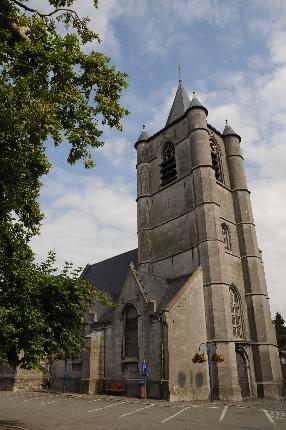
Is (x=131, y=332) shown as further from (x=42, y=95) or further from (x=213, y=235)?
(x=42, y=95)

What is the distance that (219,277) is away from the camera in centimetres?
2648

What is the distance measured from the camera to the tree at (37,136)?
10391 mm

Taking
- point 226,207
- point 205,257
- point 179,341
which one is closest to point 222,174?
point 226,207

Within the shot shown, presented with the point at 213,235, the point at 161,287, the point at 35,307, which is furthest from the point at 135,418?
the point at 213,235

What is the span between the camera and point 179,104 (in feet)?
126

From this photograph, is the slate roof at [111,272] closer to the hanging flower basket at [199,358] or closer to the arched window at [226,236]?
the arched window at [226,236]

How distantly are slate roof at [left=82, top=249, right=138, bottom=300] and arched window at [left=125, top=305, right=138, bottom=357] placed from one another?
4.84 meters

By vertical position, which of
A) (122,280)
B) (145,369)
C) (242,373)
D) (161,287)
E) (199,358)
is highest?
(122,280)

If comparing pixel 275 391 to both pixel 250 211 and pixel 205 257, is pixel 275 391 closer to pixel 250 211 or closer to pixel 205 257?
pixel 205 257

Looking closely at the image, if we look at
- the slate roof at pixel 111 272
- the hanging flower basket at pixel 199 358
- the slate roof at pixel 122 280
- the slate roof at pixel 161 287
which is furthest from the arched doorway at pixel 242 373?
the slate roof at pixel 111 272

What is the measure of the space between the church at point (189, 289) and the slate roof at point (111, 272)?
0.17m

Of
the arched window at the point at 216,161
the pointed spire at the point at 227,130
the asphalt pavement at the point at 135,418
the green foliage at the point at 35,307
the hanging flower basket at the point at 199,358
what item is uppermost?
the pointed spire at the point at 227,130

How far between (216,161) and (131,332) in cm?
1764

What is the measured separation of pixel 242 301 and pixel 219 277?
410 centimetres
